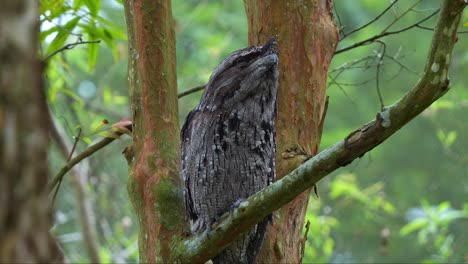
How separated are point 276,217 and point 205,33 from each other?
6391mm

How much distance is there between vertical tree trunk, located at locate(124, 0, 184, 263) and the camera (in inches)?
124

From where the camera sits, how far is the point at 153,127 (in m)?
3.27

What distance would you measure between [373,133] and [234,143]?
122 centimetres

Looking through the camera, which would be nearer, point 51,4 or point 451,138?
point 51,4

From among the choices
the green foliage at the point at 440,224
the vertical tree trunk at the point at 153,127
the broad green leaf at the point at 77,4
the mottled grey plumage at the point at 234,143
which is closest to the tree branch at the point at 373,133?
the vertical tree trunk at the point at 153,127

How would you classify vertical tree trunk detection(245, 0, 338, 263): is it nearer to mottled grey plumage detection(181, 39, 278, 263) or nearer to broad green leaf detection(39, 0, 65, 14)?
mottled grey plumage detection(181, 39, 278, 263)

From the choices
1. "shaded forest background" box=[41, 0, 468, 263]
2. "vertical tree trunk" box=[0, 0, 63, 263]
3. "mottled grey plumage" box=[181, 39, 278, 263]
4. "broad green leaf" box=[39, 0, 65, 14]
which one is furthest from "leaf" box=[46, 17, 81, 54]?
"vertical tree trunk" box=[0, 0, 63, 263]

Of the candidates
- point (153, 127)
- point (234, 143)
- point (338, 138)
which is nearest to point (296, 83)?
point (234, 143)

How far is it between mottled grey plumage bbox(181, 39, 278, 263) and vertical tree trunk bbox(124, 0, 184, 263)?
0.60 ft

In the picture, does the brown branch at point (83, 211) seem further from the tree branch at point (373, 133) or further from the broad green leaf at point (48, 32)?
the tree branch at point (373, 133)

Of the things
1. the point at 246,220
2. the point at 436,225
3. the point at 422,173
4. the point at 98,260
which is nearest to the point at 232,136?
the point at 246,220

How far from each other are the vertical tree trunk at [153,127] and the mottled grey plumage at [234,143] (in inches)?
7.2

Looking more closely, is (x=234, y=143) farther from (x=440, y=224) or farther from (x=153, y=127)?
(x=440, y=224)

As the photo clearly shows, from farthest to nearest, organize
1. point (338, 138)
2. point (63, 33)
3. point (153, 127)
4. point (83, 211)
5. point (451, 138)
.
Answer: point (338, 138), point (451, 138), point (83, 211), point (63, 33), point (153, 127)
